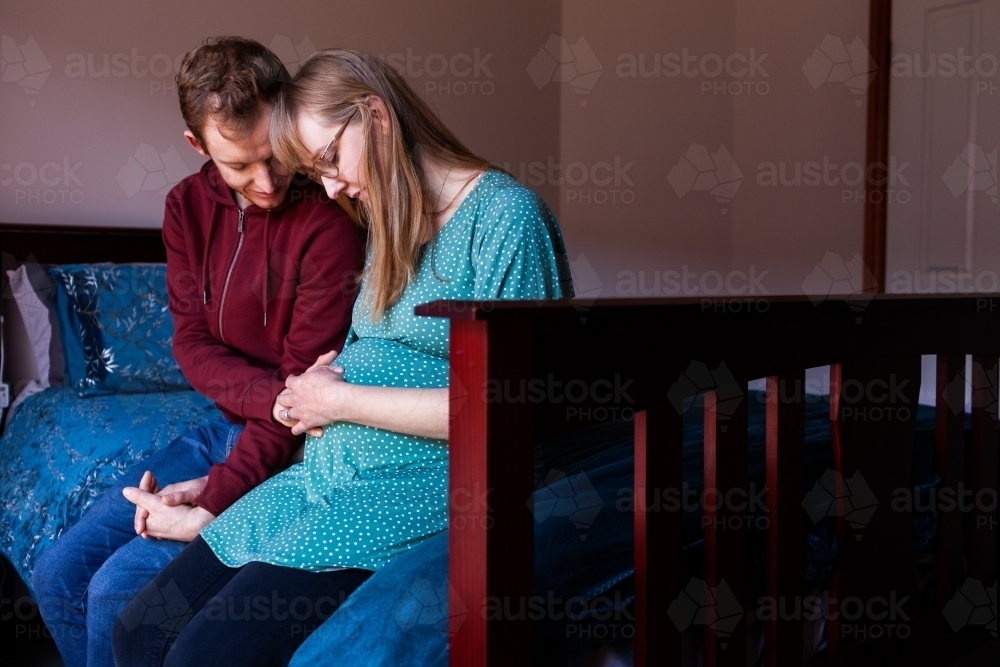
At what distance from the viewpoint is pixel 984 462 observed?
162 cm

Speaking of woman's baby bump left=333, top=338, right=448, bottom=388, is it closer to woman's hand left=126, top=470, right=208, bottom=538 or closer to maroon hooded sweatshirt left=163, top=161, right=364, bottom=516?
maroon hooded sweatshirt left=163, top=161, right=364, bottom=516

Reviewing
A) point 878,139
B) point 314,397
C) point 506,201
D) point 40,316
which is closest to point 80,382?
point 40,316

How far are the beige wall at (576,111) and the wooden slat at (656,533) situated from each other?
252 cm

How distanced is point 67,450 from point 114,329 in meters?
0.67

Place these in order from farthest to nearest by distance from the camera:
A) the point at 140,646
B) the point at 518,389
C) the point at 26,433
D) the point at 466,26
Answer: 1. the point at 466,26
2. the point at 26,433
3. the point at 140,646
4. the point at 518,389

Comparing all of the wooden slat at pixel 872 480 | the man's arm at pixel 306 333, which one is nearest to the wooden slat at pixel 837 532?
the wooden slat at pixel 872 480

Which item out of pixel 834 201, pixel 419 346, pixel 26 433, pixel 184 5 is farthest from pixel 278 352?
pixel 834 201

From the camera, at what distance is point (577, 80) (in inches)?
173

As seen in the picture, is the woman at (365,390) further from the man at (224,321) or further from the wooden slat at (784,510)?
the wooden slat at (784,510)

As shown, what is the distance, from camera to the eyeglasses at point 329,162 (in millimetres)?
1340

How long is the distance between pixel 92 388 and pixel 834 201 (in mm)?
2976

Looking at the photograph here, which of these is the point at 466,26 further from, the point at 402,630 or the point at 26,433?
the point at 402,630

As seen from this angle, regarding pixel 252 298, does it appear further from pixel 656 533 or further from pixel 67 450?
pixel 656 533

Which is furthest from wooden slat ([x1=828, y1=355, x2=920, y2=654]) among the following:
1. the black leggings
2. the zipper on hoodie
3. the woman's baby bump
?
the zipper on hoodie
